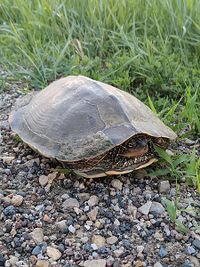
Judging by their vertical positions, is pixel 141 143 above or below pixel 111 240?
above

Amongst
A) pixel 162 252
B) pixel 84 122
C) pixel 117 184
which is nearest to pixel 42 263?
pixel 162 252

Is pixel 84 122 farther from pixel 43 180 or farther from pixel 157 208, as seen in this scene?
pixel 157 208

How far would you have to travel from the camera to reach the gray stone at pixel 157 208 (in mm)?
2389

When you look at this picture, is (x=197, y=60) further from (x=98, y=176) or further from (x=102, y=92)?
(x=98, y=176)

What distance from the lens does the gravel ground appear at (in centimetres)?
214

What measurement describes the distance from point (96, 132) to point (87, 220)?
17.2 inches

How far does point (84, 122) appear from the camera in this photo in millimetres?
2508

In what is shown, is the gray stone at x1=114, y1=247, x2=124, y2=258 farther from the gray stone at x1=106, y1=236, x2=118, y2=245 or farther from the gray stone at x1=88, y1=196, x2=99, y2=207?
the gray stone at x1=88, y1=196, x2=99, y2=207

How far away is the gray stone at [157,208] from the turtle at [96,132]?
0.21 metres

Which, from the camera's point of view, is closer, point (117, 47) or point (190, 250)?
point (190, 250)

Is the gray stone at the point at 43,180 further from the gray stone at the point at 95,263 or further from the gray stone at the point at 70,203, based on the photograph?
the gray stone at the point at 95,263

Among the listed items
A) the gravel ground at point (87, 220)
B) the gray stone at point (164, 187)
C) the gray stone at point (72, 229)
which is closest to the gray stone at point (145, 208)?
the gravel ground at point (87, 220)

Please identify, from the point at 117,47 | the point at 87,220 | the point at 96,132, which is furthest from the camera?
the point at 117,47

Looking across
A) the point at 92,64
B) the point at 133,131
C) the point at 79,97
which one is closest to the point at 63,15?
the point at 92,64
